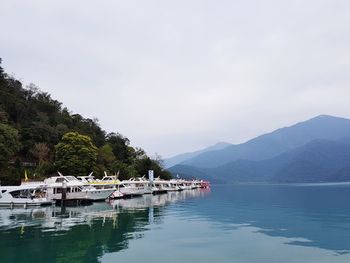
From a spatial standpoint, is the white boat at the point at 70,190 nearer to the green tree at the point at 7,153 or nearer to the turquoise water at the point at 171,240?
the green tree at the point at 7,153

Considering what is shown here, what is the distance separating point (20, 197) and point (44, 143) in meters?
36.4

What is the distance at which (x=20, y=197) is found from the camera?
52.1 meters

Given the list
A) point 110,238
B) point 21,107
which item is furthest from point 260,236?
point 21,107

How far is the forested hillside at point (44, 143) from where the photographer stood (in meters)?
68.9

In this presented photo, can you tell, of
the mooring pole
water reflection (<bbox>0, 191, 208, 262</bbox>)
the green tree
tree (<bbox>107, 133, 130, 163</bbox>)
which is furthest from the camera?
tree (<bbox>107, 133, 130, 163</bbox>)

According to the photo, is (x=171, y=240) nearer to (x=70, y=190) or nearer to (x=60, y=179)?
(x=70, y=190)

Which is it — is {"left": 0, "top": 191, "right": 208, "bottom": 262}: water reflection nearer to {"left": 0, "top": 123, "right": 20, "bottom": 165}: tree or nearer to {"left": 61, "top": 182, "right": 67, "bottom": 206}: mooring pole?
{"left": 61, "top": 182, "right": 67, "bottom": 206}: mooring pole

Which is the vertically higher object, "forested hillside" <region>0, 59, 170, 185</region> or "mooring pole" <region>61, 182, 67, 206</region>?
"forested hillside" <region>0, 59, 170, 185</region>

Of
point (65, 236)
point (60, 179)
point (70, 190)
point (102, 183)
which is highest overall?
point (60, 179)

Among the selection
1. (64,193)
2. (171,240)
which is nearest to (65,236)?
(171,240)

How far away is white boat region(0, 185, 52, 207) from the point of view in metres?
51.5

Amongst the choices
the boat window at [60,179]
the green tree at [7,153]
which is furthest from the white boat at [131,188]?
the green tree at [7,153]

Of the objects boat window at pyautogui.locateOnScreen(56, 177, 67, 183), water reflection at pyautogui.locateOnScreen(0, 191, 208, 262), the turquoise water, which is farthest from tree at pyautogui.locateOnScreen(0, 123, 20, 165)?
the turquoise water

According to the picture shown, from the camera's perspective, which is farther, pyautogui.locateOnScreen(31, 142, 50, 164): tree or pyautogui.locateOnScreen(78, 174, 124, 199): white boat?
pyautogui.locateOnScreen(31, 142, 50, 164): tree
